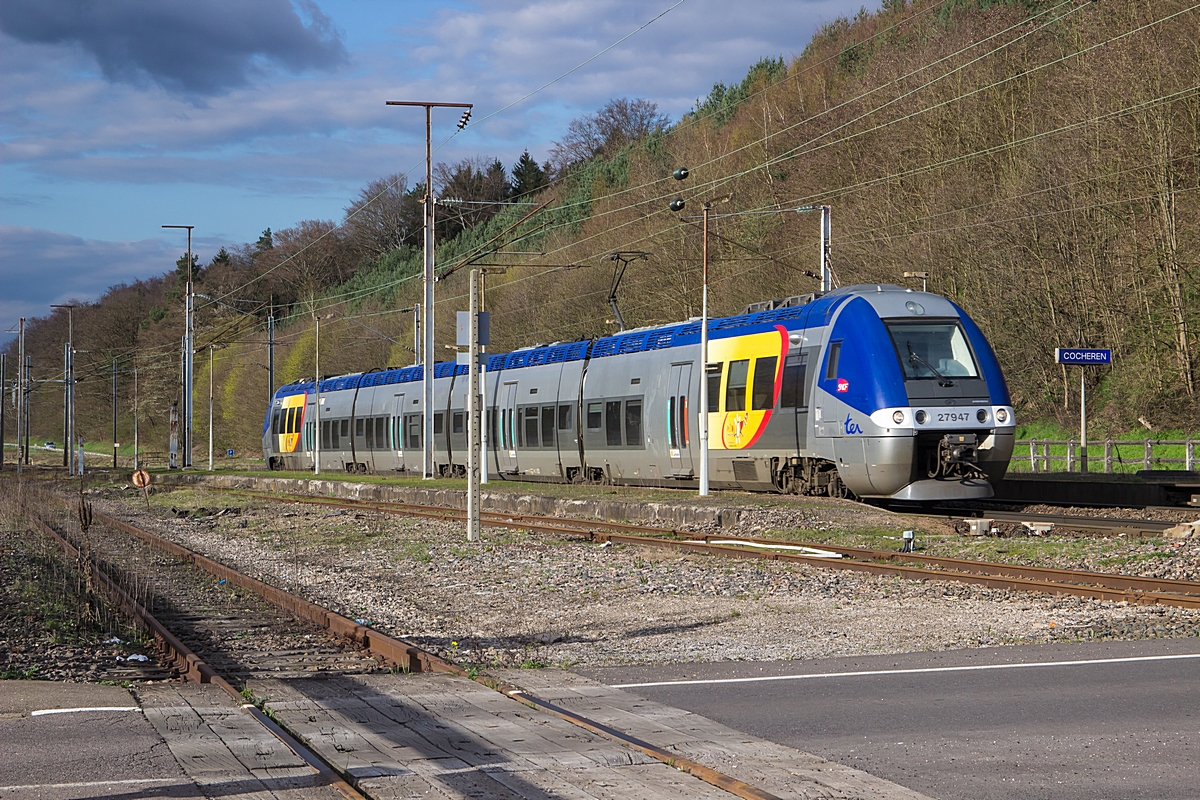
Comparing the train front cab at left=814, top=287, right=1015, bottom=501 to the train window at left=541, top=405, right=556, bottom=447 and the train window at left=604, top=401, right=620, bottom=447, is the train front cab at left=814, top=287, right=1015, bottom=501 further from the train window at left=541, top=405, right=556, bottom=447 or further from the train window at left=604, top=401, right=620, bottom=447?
the train window at left=541, top=405, right=556, bottom=447

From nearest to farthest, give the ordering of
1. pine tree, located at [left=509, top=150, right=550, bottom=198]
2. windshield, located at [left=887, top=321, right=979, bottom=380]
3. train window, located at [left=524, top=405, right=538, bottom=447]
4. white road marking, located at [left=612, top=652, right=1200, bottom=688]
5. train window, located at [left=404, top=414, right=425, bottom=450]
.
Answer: white road marking, located at [left=612, top=652, right=1200, bottom=688], windshield, located at [left=887, top=321, right=979, bottom=380], train window, located at [left=524, top=405, right=538, bottom=447], train window, located at [left=404, top=414, right=425, bottom=450], pine tree, located at [left=509, top=150, right=550, bottom=198]

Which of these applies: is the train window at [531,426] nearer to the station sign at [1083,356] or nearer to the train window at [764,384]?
the train window at [764,384]

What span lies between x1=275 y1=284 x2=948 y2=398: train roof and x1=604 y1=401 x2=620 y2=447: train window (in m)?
1.33

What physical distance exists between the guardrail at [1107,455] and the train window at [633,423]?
10.8 meters

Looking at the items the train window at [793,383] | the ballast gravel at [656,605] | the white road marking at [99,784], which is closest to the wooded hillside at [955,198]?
the train window at [793,383]

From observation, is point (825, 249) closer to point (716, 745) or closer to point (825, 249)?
point (825, 249)

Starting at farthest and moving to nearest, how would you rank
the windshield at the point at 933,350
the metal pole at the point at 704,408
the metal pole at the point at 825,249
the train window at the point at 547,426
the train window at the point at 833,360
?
the train window at the point at 547,426 < the metal pole at the point at 825,249 < the metal pole at the point at 704,408 < the train window at the point at 833,360 < the windshield at the point at 933,350

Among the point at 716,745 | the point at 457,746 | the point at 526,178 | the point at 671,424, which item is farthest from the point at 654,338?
the point at 526,178

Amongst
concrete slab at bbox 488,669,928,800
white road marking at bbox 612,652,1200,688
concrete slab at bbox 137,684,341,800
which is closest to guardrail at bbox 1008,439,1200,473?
white road marking at bbox 612,652,1200,688

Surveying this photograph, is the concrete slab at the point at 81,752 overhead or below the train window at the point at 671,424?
below

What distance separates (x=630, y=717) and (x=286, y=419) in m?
53.1

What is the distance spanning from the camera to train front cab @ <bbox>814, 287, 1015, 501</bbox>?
21125mm

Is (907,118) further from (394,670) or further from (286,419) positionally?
(394,670)

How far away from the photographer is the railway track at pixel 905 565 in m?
13.3
